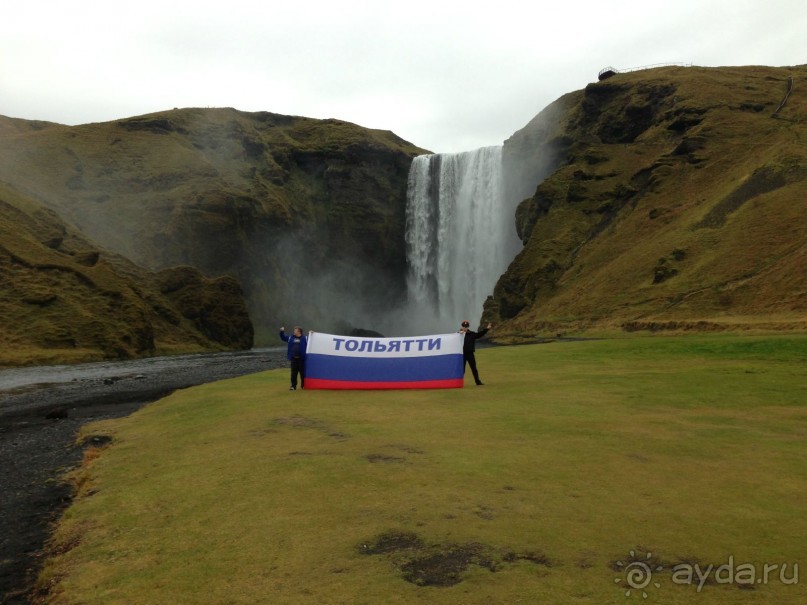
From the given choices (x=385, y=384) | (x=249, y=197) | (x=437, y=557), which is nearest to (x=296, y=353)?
(x=385, y=384)

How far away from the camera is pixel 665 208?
2488 inches

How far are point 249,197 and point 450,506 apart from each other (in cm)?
11007

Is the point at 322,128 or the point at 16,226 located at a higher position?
the point at 322,128

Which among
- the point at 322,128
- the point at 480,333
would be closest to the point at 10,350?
the point at 480,333

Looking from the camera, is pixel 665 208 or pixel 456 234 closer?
pixel 665 208

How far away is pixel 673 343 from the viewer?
27812 millimetres

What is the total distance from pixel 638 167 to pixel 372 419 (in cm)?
6950

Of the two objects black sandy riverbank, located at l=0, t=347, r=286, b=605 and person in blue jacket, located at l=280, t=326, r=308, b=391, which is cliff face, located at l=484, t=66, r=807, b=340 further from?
black sandy riverbank, located at l=0, t=347, r=286, b=605

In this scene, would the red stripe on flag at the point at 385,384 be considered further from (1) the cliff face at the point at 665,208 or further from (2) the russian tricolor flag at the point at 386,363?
(1) the cliff face at the point at 665,208

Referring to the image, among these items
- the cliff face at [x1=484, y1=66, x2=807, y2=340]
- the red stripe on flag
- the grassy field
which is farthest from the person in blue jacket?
the cliff face at [x1=484, y1=66, x2=807, y2=340]

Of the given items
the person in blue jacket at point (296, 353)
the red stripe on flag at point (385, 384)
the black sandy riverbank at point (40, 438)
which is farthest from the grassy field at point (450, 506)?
the person in blue jacket at point (296, 353)

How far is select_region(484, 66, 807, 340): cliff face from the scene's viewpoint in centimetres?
4484

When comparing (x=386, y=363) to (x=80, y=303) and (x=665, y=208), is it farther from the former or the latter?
(x=665, y=208)

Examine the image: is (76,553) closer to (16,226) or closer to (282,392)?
(282,392)
